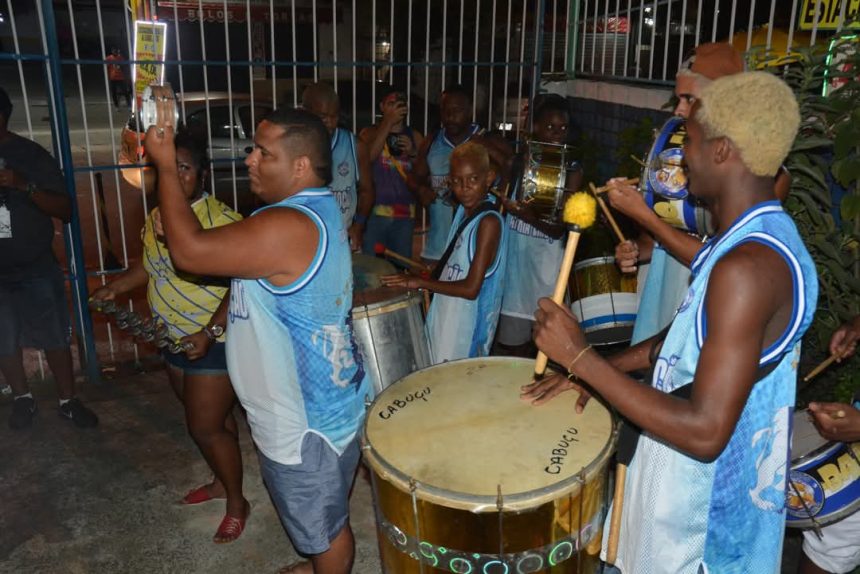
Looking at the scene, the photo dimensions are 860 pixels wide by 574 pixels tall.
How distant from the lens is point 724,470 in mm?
1948

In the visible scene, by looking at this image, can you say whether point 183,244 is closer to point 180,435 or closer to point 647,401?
point 647,401

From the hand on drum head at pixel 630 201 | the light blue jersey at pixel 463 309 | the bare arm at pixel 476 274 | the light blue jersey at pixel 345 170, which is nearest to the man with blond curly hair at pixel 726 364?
the hand on drum head at pixel 630 201

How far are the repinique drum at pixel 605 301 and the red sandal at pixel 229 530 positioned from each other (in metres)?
2.09

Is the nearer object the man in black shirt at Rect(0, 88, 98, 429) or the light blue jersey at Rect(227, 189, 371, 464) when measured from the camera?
the light blue jersey at Rect(227, 189, 371, 464)

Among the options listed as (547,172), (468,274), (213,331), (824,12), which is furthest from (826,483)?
(824,12)

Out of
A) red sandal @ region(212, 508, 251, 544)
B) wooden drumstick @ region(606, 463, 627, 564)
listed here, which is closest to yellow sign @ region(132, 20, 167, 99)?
red sandal @ region(212, 508, 251, 544)

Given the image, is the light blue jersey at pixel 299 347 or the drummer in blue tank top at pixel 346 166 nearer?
the light blue jersey at pixel 299 347

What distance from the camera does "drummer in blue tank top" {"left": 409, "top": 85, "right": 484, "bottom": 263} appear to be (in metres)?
5.61

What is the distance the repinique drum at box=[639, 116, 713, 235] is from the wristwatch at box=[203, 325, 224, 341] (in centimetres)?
196

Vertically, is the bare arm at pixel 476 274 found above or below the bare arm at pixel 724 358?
below

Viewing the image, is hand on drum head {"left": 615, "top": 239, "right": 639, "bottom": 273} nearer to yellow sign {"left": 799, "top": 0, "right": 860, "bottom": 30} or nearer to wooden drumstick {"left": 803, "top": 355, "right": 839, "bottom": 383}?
wooden drumstick {"left": 803, "top": 355, "right": 839, "bottom": 383}

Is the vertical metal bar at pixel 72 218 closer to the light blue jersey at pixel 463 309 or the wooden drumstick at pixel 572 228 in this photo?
the light blue jersey at pixel 463 309

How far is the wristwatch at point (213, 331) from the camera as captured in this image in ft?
10.9

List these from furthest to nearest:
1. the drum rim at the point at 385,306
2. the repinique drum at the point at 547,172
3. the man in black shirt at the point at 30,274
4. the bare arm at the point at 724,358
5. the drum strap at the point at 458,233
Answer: the man in black shirt at the point at 30,274, the repinique drum at the point at 547,172, the drum strap at the point at 458,233, the drum rim at the point at 385,306, the bare arm at the point at 724,358
